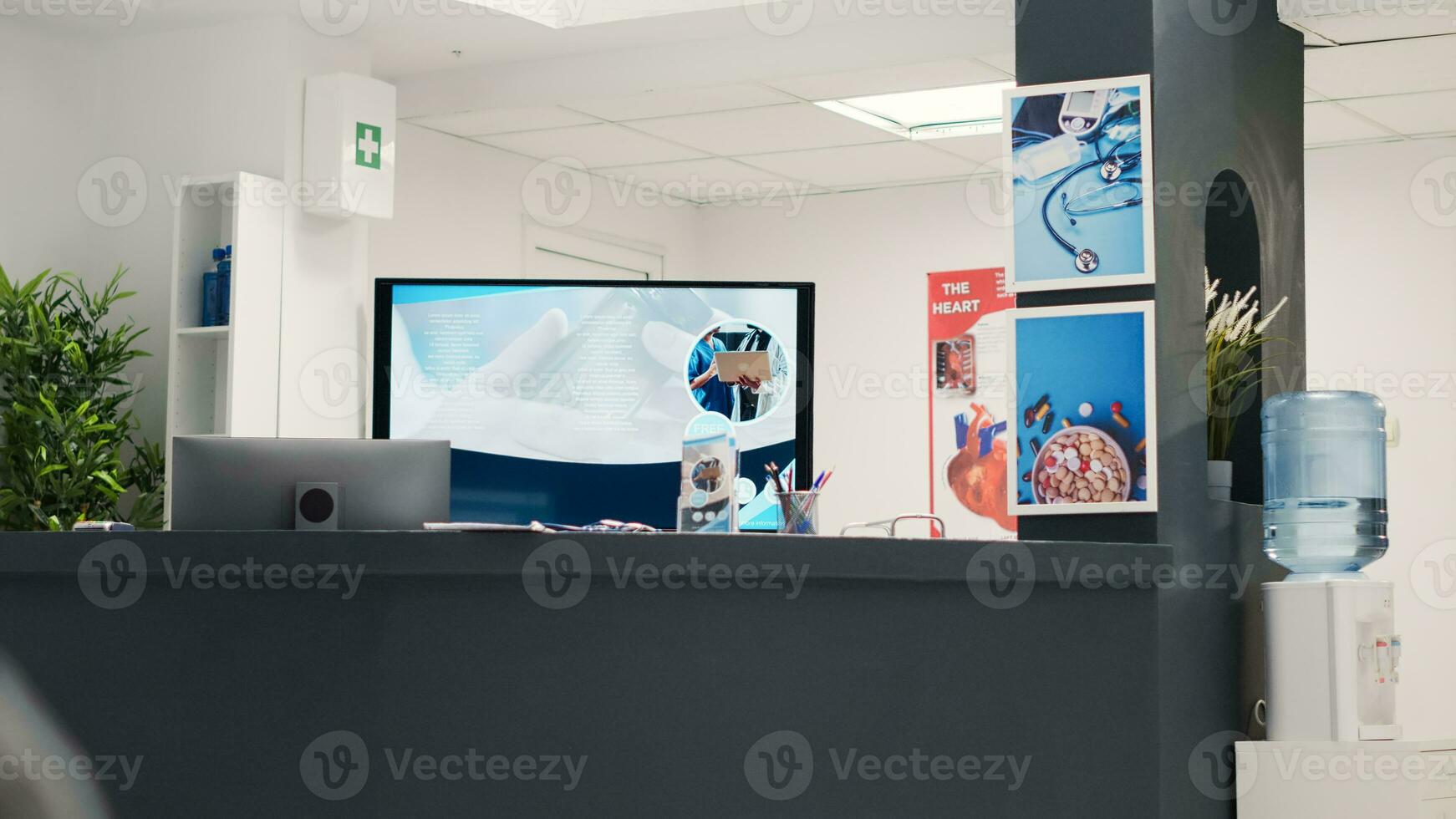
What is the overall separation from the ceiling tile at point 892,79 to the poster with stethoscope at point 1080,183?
1.98 metres

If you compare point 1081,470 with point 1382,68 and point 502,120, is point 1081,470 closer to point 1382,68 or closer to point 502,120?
point 1382,68

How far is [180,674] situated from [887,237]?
5.25 metres

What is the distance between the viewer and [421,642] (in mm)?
2473

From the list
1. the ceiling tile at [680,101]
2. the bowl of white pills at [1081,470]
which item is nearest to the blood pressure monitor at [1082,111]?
the bowl of white pills at [1081,470]

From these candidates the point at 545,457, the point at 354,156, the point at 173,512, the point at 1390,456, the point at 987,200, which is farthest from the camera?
the point at 987,200

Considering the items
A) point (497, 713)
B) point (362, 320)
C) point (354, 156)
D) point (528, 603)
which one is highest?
point (354, 156)

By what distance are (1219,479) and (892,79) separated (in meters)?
2.48

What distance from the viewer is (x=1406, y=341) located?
6.12 metres

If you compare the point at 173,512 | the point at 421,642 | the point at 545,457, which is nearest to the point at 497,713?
the point at 421,642

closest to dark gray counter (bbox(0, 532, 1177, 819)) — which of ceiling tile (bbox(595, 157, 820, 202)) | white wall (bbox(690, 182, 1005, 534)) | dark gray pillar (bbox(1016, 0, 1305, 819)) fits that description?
dark gray pillar (bbox(1016, 0, 1305, 819))

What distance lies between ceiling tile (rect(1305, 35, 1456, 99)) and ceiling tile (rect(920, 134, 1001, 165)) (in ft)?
4.42

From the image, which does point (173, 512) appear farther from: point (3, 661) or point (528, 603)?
point (528, 603)

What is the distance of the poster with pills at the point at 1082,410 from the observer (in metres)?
3.21

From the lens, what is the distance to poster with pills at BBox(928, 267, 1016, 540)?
6832 millimetres
